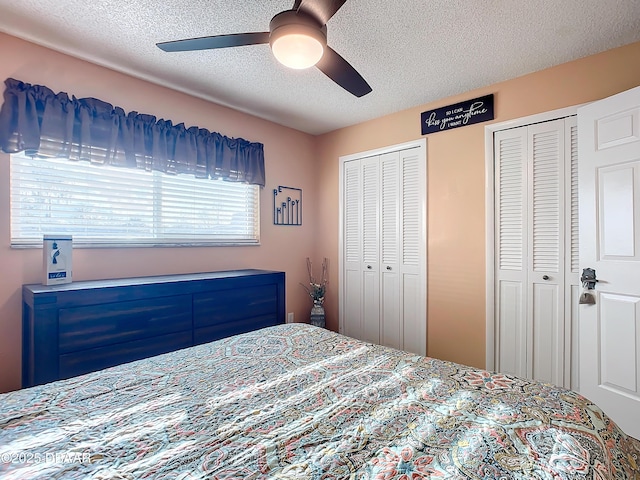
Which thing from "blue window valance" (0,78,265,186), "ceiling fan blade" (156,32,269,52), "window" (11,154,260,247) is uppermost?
"ceiling fan blade" (156,32,269,52)

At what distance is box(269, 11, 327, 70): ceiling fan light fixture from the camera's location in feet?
4.70

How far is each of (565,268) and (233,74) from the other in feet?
9.65

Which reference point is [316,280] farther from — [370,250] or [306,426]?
[306,426]

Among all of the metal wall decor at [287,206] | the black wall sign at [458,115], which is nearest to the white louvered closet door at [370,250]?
the black wall sign at [458,115]

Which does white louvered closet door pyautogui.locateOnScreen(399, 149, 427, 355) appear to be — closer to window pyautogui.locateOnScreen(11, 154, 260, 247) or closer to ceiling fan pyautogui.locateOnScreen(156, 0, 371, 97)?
window pyautogui.locateOnScreen(11, 154, 260, 247)

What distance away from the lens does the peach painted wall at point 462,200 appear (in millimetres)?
2555

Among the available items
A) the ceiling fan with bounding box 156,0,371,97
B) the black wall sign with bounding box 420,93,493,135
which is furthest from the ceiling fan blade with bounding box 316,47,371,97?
the black wall sign with bounding box 420,93,493,135

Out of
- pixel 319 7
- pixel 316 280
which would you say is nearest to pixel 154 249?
pixel 316 280

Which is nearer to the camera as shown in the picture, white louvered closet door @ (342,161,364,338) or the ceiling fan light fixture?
the ceiling fan light fixture

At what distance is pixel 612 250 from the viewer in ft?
6.81

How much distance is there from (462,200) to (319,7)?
215cm

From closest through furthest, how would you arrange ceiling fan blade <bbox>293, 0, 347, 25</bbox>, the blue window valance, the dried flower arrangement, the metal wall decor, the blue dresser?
1. ceiling fan blade <bbox>293, 0, 347, 25</bbox>
2. the blue dresser
3. the blue window valance
4. the metal wall decor
5. the dried flower arrangement

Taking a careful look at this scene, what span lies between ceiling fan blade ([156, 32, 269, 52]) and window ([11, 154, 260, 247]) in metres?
1.30

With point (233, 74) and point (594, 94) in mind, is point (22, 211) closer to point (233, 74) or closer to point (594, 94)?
point (233, 74)
